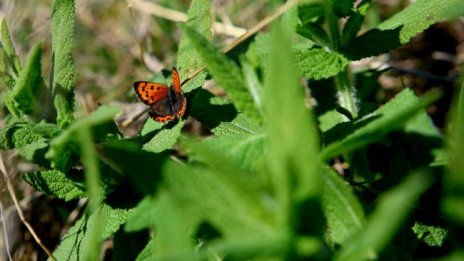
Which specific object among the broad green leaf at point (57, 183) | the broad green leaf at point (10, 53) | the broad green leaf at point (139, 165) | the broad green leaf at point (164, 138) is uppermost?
the broad green leaf at point (10, 53)

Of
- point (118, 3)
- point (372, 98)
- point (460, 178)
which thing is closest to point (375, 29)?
point (372, 98)

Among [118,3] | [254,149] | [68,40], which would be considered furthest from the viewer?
[118,3]

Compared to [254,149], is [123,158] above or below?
above

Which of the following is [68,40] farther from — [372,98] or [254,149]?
[372,98]

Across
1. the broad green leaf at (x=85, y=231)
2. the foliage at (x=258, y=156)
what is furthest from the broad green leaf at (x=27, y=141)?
the broad green leaf at (x=85, y=231)

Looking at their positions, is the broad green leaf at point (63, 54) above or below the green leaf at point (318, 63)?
above

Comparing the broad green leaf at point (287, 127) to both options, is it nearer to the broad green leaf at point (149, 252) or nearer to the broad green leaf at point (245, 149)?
the broad green leaf at point (245, 149)

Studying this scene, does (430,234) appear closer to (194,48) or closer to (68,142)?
(194,48)
